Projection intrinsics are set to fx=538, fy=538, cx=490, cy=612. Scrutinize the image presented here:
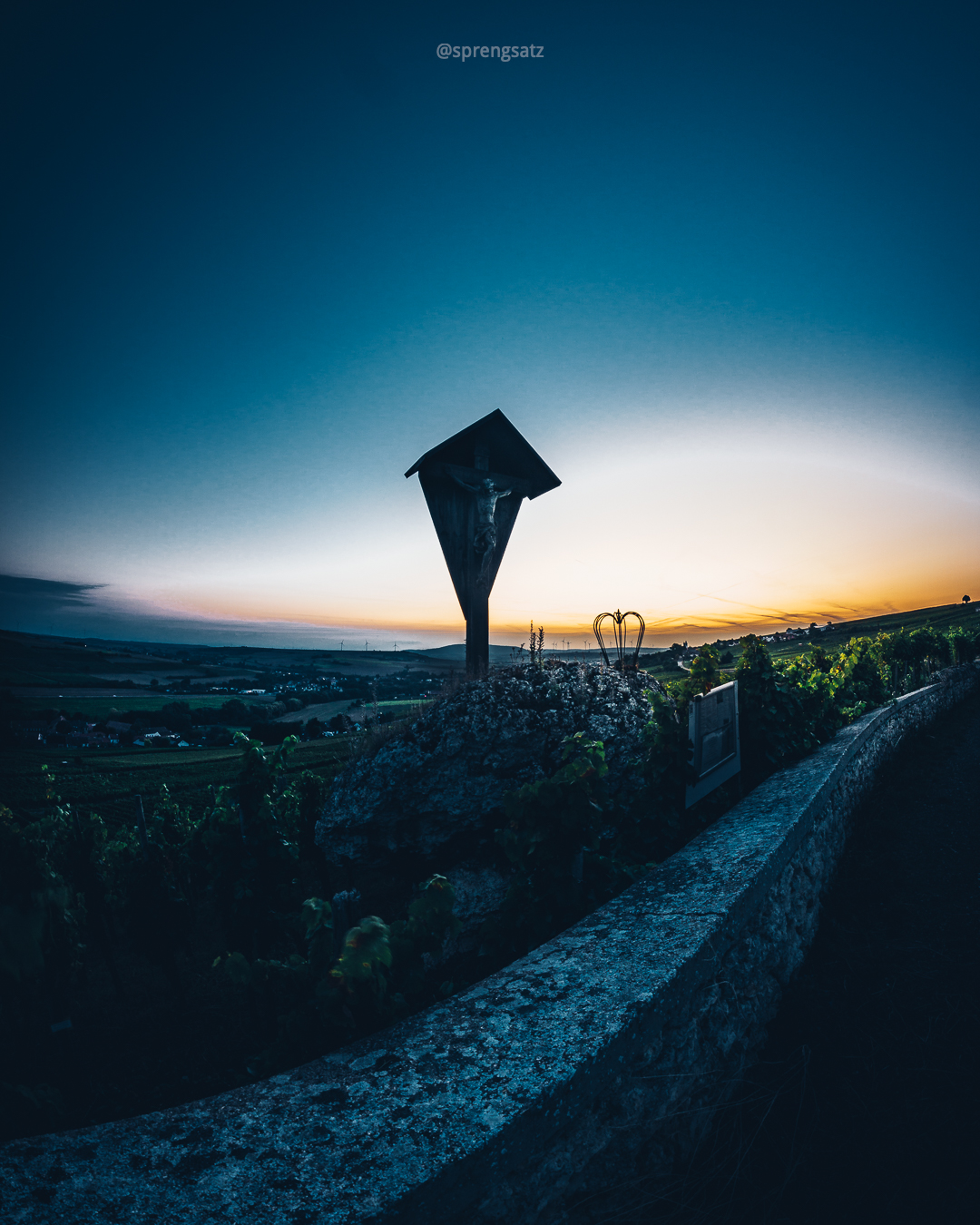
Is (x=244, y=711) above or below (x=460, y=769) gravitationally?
above

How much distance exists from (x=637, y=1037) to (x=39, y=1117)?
176 cm

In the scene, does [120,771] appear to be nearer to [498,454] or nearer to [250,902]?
[250,902]

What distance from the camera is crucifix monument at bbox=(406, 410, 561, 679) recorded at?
6141 mm

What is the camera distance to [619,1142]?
1465 mm

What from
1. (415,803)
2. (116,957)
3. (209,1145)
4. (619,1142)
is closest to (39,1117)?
(209,1145)

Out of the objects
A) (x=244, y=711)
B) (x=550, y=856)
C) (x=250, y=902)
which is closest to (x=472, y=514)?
(x=244, y=711)

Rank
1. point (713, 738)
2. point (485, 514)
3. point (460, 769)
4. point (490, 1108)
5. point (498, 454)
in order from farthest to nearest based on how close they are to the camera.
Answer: point (498, 454) < point (485, 514) < point (460, 769) < point (713, 738) < point (490, 1108)

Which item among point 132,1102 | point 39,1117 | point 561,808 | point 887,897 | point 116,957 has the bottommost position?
point 116,957

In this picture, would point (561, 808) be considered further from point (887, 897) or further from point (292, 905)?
point (292, 905)

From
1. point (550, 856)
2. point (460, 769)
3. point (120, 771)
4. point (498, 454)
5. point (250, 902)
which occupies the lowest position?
point (250, 902)

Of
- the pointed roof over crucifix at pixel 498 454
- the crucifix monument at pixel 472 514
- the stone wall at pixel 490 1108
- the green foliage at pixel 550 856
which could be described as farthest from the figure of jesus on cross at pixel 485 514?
the stone wall at pixel 490 1108

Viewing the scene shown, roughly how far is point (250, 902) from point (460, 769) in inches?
87.5

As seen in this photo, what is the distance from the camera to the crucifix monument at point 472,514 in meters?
6.14

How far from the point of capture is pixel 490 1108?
124 cm
